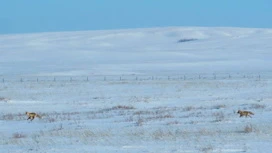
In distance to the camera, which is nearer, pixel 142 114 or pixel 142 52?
pixel 142 114

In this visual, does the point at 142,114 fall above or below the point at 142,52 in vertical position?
below

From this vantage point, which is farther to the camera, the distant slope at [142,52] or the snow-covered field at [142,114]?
the distant slope at [142,52]

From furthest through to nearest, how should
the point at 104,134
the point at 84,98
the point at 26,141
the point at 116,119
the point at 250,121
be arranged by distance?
1. the point at 84,98
2. the point at 116,119
3. the point at 250,121
4. the point at 104,134
5. the point at 26,141

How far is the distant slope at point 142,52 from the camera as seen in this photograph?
6981cm

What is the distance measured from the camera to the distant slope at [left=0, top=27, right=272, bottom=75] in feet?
229

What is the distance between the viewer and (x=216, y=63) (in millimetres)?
76500

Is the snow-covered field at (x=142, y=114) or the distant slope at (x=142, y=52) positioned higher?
the distant slope at (x=142, y=52)

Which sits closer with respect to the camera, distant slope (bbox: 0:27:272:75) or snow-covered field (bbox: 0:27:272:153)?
snow-covered field (bbox: 0:27:272:153)

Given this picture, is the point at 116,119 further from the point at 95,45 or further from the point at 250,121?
the point at 95,45

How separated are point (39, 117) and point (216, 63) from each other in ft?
189

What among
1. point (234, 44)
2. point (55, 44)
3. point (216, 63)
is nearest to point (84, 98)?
point (216, 63)

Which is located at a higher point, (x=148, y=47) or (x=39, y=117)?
(x=148, y=47)

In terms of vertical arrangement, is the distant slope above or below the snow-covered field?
above

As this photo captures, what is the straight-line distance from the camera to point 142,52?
10081 centimetres
